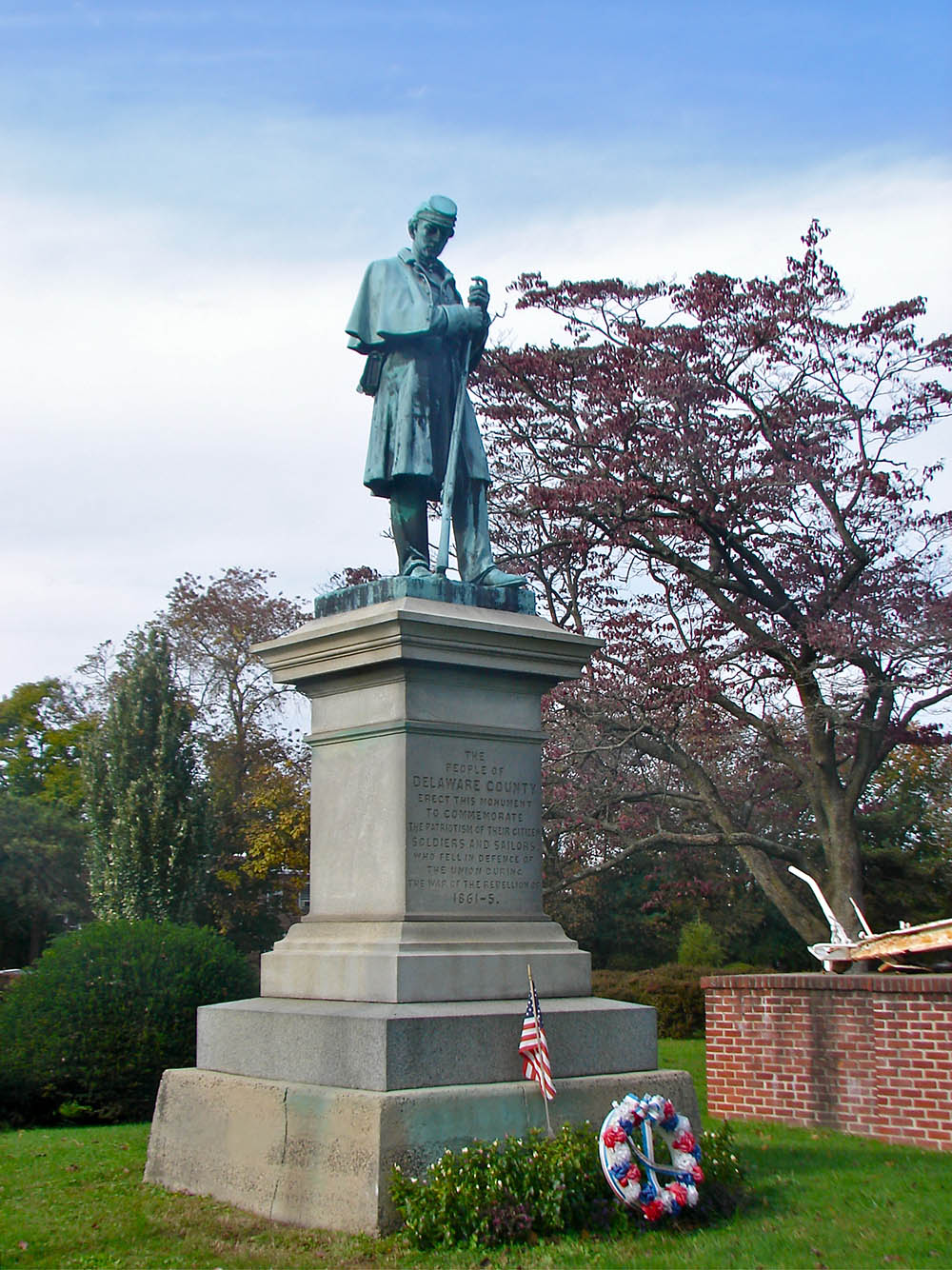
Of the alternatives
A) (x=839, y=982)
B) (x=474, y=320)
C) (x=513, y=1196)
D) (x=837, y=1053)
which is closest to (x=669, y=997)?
(x=837, y=1053)

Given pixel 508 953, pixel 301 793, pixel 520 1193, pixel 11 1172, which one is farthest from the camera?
pixel 301 793

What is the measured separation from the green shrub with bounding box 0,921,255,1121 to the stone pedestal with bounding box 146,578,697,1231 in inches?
159

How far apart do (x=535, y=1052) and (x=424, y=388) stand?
4267 millimetres

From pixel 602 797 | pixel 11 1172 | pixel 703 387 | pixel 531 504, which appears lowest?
pixel 11 1172

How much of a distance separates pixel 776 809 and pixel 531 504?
30.4ft

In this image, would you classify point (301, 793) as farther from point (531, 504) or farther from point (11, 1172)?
point (11, 1172)

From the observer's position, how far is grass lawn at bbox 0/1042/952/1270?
630 cm

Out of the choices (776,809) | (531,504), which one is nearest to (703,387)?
(531,504)

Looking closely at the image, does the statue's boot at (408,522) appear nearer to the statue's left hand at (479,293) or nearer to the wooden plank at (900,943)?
the statue's left hand at (479,293)

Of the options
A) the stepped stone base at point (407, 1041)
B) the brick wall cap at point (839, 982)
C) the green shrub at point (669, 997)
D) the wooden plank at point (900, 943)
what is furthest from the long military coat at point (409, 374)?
the green shrub at point (669, 997)

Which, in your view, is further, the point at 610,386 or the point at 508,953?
the point at 610,386

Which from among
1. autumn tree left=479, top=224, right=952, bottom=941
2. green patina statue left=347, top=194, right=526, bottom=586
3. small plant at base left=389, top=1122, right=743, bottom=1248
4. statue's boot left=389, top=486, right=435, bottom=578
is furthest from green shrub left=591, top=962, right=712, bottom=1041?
A: small plant at base left=389, top=1122, right=743, bottom=1248

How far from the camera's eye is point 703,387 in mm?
19156

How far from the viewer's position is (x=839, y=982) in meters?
11.3
